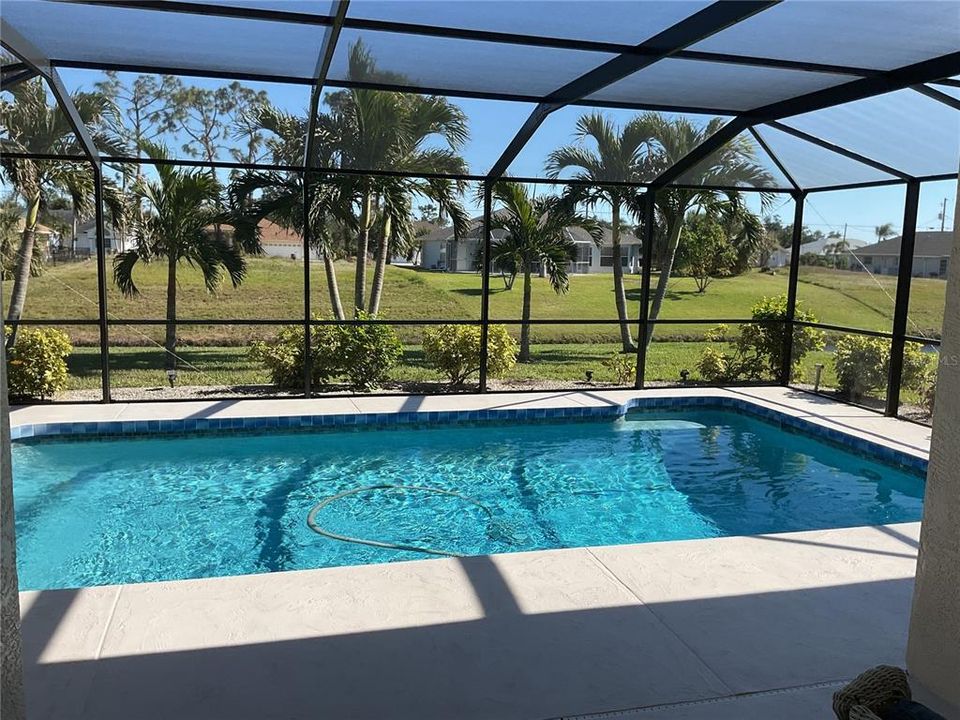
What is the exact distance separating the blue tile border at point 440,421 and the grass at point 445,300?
6801 millimetres

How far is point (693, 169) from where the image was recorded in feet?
30.9

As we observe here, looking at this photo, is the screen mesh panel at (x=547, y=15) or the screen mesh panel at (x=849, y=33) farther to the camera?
the screen mesh panel at (x=547, y=15)

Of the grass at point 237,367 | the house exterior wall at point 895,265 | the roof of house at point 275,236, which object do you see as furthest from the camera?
the house exterior wall at point 895,265

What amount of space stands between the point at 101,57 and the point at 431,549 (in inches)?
179

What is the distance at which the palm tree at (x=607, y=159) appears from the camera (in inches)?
461

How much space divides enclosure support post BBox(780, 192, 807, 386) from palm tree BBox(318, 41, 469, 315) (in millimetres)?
4181

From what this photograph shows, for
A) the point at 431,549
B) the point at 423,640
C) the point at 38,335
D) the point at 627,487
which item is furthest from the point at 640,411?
the point at 38,335

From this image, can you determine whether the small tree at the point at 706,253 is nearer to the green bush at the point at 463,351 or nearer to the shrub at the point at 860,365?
the shrub at the point at 860,365

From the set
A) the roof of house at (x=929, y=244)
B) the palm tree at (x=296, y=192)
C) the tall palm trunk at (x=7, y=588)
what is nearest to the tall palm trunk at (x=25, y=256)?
the palm tree at (x=296, y=192)

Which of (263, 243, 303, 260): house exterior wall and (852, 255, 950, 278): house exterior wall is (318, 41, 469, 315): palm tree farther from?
(852, 255, 950, 278): house exterior wall

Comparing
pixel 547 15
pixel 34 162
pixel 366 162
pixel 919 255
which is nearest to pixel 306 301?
pixel 366 162

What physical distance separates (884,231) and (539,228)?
31.0 feet

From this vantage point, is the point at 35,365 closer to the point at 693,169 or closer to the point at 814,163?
the point at 693,169

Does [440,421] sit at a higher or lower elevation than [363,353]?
lower
